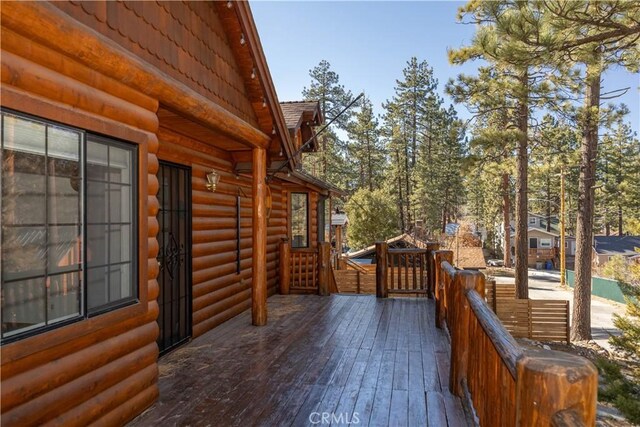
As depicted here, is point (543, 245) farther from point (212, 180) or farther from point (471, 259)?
point (212, 180)

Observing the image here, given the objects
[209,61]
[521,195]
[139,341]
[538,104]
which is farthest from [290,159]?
[521,195]

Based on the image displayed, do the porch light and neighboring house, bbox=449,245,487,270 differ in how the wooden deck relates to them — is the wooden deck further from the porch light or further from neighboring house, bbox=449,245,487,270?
neighboring house, bbox=449,245,487,270

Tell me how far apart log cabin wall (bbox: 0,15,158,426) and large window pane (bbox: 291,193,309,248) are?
654 centimetres

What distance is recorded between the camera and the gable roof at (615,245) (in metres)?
34.4

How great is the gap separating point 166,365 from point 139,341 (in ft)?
4.26

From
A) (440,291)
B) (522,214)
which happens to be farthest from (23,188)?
(522,214)

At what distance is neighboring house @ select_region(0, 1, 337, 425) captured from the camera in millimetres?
2152

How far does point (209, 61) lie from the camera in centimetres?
436

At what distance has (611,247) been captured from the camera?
35094 mm

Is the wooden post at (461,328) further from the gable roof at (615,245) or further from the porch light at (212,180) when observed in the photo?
the gable roof at (615,245)

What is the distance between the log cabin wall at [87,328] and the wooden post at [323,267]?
4.96 meters

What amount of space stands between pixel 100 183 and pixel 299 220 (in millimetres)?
7423

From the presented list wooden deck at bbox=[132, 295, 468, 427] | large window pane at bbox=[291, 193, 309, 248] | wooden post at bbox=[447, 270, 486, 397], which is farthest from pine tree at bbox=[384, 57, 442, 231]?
wooden post at bbox=[447, 270, 486, 397]

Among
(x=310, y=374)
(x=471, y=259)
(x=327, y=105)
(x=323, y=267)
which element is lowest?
(x=471, y=259)
